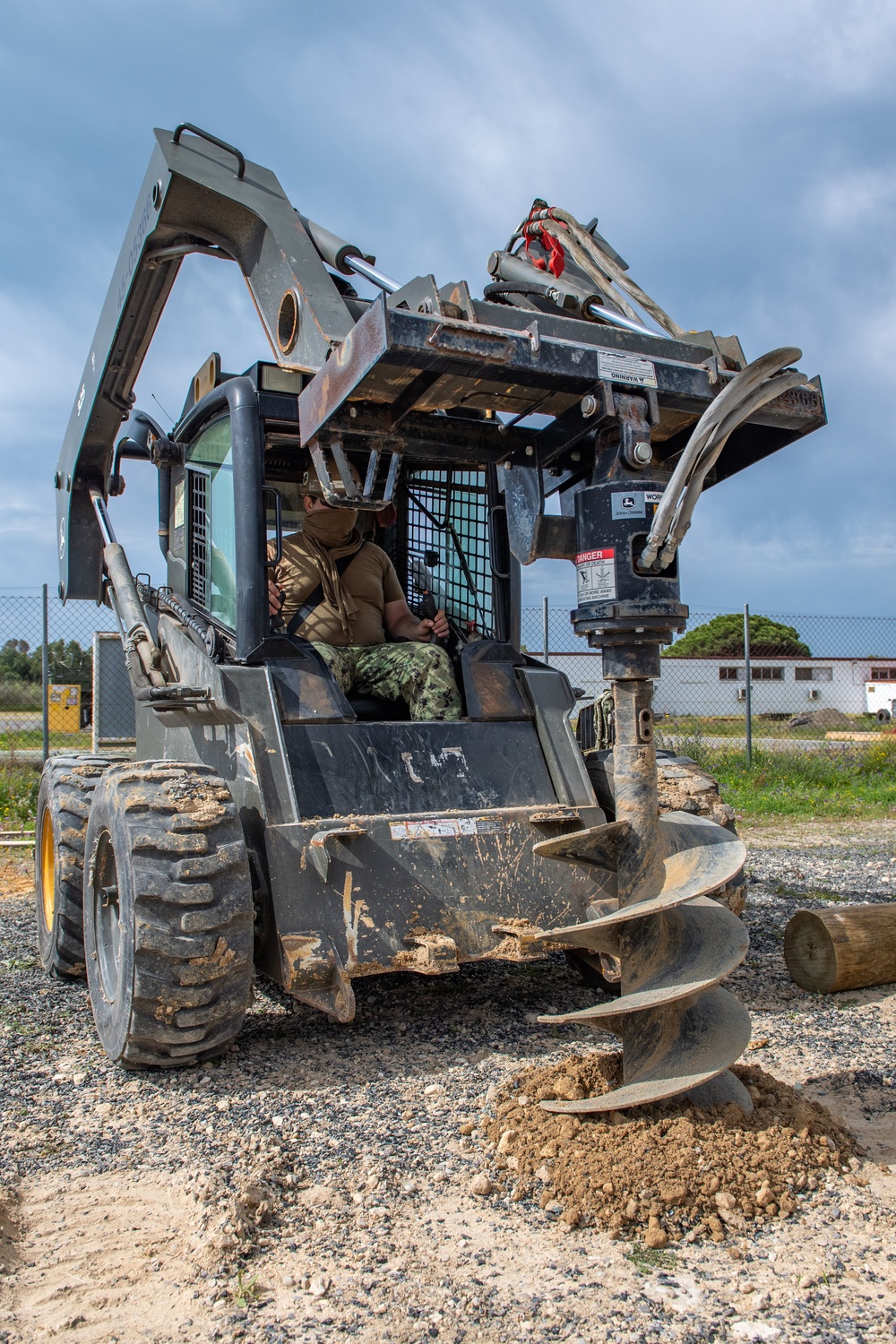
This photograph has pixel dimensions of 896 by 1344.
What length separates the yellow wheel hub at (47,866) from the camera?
4.96 metres

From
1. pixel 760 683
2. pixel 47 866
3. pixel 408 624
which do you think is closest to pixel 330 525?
pixel 408 624

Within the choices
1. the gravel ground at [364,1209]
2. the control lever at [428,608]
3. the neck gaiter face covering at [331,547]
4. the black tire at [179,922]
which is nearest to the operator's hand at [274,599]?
the neck gaiter face covering at [331,547]

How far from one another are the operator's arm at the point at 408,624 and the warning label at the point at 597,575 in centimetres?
198

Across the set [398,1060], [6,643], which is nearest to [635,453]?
[398,1060]

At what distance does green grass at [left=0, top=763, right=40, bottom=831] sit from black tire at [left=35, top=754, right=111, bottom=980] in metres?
4.47

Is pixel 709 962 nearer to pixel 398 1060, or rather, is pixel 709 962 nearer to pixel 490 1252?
pixel 490 1252

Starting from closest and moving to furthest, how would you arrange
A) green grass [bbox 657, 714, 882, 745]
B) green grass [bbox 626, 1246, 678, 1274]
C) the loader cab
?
green grass [bbox 626, 1246, 678, 1274], the loader cab, green grass [bbox 657, 714, 882, 745]

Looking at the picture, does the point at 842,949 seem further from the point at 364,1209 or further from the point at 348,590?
the point at 348,590

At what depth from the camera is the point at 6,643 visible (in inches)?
428

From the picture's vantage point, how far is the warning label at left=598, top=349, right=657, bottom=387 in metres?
3.01

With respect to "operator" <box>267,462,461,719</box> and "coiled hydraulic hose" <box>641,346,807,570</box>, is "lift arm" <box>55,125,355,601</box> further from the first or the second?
"coiled hydraulic hose" <box>641,346,807,570</box>

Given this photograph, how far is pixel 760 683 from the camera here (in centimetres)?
2034

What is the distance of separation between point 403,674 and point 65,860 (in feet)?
5.70

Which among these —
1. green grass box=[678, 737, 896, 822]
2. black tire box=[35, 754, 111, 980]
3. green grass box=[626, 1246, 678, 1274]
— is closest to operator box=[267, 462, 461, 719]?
black tire box=[35, 754, 111, 980]
